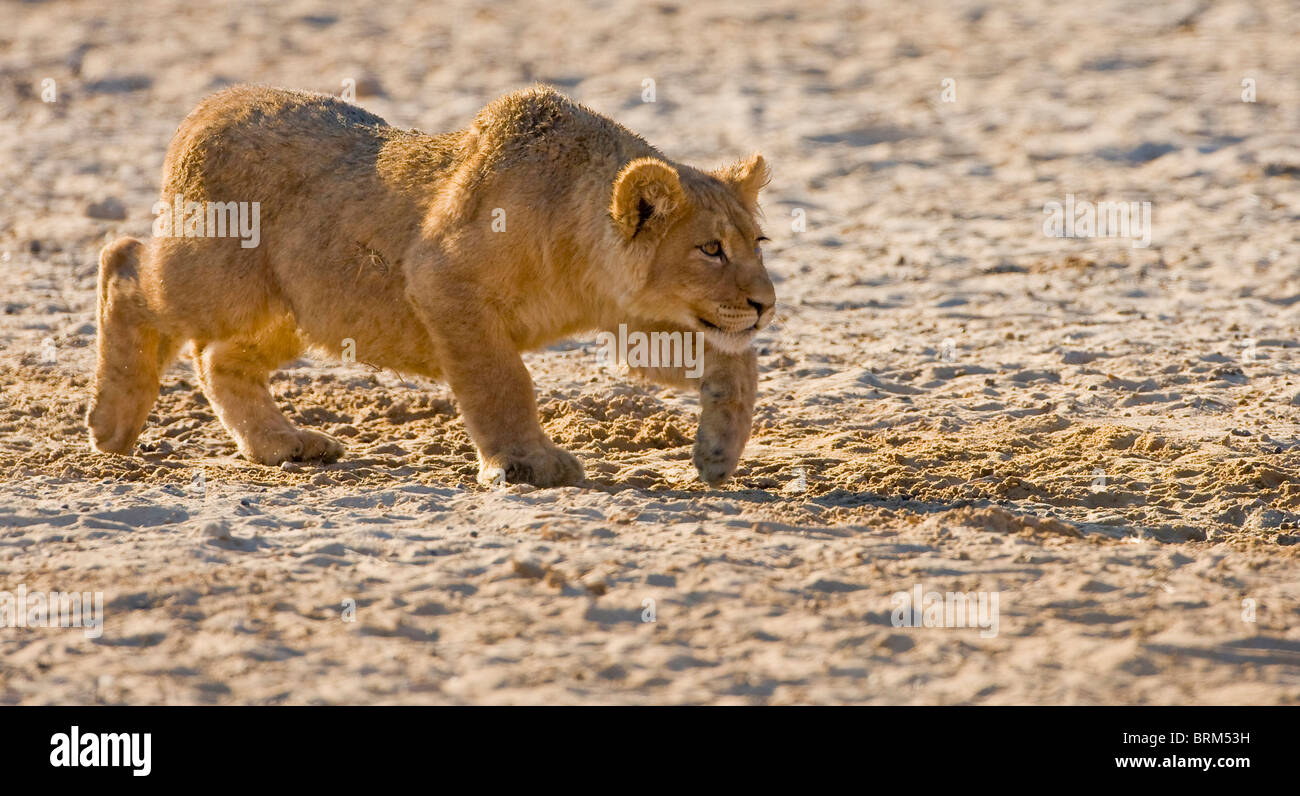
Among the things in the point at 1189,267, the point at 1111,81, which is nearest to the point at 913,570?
the point at 1189,267

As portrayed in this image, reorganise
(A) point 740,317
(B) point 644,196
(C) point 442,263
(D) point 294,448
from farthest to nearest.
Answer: (D) point 294,448, (C) point 442,263, (A) point 740,317, (B) point 644,196

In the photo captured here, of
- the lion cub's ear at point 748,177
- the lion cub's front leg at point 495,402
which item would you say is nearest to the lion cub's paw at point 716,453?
the lion cub's front leg at point 495,402

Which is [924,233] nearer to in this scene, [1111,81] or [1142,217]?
[1142,217]

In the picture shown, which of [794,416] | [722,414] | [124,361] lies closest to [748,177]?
[722,414]

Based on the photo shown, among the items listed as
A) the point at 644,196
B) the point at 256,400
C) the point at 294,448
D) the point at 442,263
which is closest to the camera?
the point at 644,196

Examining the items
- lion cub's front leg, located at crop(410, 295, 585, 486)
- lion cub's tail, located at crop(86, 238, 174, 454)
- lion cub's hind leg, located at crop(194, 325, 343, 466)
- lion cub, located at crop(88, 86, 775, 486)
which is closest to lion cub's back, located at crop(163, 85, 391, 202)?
lion cub, located at crop(88, 86, 775, 486)

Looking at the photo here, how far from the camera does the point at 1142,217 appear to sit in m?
11.8

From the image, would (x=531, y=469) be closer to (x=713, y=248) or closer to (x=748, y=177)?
(x=713, y=248)

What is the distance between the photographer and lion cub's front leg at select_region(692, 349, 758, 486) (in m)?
6.66

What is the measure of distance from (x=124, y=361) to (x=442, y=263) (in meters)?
1.83

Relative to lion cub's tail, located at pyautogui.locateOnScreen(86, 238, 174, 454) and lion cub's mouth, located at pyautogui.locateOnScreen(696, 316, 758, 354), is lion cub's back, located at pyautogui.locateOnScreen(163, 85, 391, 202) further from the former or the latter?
lion cub's mouth, located at pyautogui.locateOnScreen(696, 316, 758, 354)

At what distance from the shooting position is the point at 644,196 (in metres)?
6.42

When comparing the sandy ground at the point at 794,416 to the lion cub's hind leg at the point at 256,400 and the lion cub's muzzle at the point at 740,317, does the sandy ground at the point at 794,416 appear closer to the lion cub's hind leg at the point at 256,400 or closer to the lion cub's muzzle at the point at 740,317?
the lion cub's hind leg at the point at 256,400

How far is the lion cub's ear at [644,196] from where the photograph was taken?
6371mm
